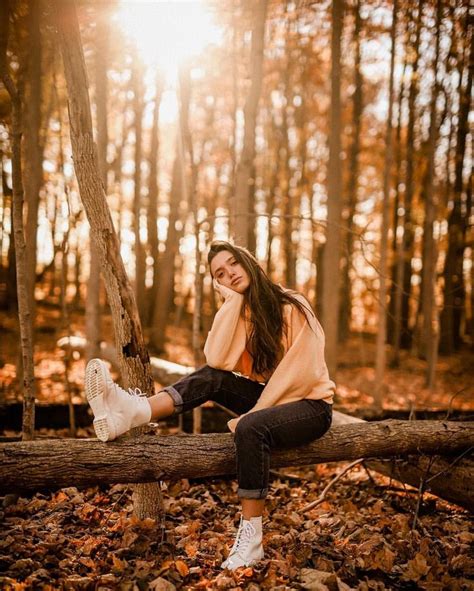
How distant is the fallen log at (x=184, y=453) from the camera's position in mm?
2678

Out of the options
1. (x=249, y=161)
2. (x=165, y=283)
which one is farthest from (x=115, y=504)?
(x=165, y=283)

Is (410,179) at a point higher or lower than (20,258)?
Result: higher

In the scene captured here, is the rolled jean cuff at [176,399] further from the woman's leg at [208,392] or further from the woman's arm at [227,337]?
the woman's arm at [227,337]

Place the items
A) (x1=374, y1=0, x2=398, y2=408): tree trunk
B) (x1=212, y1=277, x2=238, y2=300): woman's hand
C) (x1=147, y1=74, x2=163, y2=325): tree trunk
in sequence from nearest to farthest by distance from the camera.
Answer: (x1=212, y1=277, x2=238, y2=300): woman's hand, (x1=374, y1=0, x2=398, y2=408): tree trunk, (x1=147, y1=74, x2=163, y2=325): tree trunk

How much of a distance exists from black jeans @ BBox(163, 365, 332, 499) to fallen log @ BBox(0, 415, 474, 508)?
0.71ft

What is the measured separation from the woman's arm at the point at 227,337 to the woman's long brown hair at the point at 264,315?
7 cm

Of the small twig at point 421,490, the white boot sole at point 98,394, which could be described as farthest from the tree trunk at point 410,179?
the white boot sole at point 98,394

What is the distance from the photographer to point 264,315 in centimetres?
321

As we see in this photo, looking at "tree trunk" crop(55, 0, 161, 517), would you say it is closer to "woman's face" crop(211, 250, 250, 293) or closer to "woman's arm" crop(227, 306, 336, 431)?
"woman's face" crop(211, 250, 250, 293)

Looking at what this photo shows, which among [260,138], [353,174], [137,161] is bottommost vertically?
[137,161]

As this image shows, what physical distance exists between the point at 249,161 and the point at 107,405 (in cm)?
353

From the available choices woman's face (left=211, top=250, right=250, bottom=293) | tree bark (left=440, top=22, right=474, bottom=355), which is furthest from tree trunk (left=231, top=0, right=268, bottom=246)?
tree bark (left=440, top=22, right=474, bottom=355)

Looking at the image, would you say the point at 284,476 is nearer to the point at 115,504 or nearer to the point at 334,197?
the point at 115,504

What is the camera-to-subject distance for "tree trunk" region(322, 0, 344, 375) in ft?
23.4
